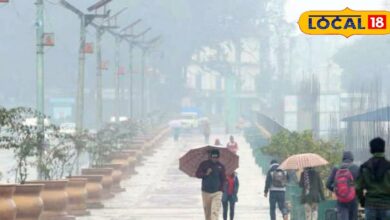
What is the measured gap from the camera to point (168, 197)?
45656mm

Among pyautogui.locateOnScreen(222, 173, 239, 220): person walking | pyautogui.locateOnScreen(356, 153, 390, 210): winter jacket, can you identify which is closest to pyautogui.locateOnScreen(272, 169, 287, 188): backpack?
pyautogui.locateOnScreen(222, 173, 239, 220): person walking

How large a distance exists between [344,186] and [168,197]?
2234cm

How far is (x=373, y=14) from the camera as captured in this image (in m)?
27.6

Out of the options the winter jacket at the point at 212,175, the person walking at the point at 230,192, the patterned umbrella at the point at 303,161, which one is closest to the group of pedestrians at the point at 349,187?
the patterned umbrella at the point at 303,161

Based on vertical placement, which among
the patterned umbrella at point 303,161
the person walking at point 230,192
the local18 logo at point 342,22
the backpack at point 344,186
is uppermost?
the local18 logo at point 342,22

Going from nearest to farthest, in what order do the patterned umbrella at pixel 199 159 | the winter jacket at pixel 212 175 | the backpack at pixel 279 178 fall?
the winter jacket at pixel 212 175 < the patterned umbrella at pixel 199 159 < the backpack at pixel 279 178

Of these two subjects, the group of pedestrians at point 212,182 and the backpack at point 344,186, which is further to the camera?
the group of pedestrians at point 212,182

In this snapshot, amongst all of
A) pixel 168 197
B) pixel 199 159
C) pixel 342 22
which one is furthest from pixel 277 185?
pixel 168 197

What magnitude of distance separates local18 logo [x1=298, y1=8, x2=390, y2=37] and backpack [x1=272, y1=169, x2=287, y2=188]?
178 inches

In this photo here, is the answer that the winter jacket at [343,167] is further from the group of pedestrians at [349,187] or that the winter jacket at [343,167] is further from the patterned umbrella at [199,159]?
the patterned umbrella at [199,159]

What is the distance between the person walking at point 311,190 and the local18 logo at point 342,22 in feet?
9.22

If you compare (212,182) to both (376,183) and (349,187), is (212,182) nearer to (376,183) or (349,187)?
(349,187)

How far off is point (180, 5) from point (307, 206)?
350ft

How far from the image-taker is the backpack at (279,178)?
103 ft
